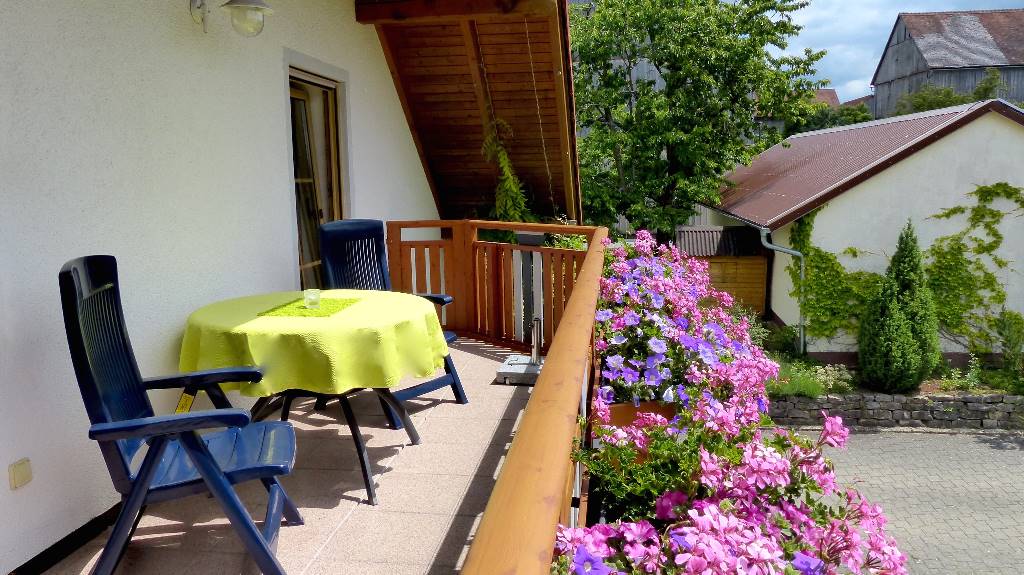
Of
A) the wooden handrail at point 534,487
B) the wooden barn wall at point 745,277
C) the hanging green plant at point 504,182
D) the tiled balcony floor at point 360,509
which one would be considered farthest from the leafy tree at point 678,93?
the wooden handrail at point 534,487

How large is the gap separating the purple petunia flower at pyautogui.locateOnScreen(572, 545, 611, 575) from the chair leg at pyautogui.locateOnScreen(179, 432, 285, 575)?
53.8 inches

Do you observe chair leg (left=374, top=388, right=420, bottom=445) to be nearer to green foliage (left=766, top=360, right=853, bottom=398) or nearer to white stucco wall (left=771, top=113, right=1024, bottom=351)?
green foliage (left=766, top=360, right=853, bottom=398)

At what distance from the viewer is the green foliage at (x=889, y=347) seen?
13812 millimetres

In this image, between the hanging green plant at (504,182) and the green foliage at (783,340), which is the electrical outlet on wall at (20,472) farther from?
the green foliage at (783,340)

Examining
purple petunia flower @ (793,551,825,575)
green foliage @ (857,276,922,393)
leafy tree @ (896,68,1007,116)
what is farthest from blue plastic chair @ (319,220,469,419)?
leafy tree @ (896,68,1007,116)

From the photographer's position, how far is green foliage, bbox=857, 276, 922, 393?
13812 mm

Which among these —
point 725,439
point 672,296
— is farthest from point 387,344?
point 725,439

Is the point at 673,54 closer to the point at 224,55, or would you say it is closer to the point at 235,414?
the point at 224,55

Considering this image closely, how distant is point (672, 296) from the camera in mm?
3152

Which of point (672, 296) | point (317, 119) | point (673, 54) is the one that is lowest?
point (672, 296)

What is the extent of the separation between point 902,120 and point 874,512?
1874cm

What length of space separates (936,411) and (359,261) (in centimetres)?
1337

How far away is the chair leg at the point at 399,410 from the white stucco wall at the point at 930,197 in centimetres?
1362

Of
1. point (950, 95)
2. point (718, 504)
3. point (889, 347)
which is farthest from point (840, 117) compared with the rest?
point (718, 504)
